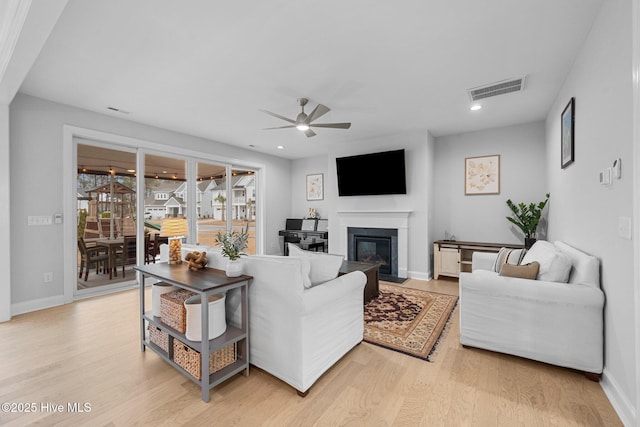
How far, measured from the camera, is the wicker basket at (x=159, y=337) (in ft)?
7.14

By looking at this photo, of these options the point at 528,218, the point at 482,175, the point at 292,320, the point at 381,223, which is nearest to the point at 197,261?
the point at 292,320

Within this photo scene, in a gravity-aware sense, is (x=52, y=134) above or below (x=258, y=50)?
below

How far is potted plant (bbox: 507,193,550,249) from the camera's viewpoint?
13.4 ft

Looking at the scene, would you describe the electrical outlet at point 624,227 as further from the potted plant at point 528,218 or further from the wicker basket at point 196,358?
the potted plant at point 528,218

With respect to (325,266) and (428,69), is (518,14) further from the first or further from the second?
(325,266)

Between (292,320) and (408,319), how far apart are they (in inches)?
68.8

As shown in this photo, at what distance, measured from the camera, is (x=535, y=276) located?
90.3 inches

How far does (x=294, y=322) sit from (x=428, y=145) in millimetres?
4089

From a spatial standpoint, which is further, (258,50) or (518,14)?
(258,50)

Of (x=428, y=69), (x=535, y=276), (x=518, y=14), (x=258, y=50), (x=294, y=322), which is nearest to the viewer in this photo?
(x=294, y=322)

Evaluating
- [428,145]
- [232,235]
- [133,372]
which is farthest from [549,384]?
[428,145]

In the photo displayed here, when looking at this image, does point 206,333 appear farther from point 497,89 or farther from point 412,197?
point 412,197

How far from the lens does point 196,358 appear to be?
1.87 metres

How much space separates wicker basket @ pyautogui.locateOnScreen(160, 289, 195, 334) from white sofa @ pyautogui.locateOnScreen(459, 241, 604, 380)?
7.37 ft
